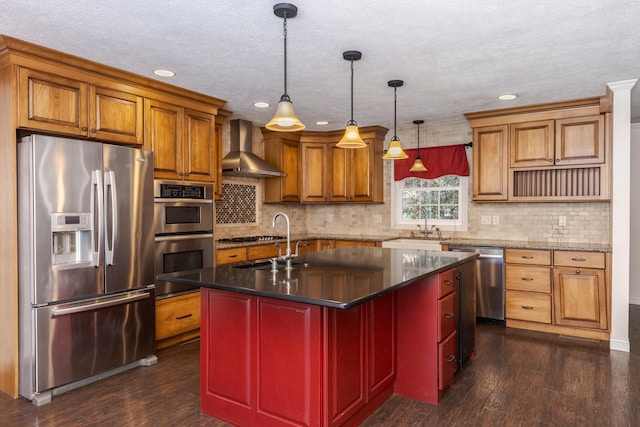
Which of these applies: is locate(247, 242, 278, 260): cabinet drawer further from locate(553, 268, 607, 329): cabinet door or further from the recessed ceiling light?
locate(553, 268, 607, 329): cabinet door

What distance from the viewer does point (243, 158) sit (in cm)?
516

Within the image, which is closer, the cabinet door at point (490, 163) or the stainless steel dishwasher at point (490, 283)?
the stainless steel dishwasher at point (490, 283)

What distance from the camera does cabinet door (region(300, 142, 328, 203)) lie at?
613 centimetres

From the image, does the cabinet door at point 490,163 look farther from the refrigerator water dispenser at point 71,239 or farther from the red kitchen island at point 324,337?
the refrigerator water dispenser at point 71,239

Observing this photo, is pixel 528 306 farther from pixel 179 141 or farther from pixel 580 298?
Result: pixel 179 141

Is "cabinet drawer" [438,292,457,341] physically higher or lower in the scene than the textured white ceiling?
lower

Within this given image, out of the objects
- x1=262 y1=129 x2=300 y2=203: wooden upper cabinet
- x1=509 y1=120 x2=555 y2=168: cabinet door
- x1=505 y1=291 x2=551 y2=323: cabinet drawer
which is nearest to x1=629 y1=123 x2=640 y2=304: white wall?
x1=509 y1=120 x2=555 y2=168: cabinet door

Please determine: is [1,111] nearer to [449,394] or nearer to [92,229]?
[92,229]

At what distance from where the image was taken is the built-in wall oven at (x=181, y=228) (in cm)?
379

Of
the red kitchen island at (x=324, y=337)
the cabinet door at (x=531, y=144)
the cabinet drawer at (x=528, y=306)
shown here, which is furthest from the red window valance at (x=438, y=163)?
the red kitchen island at (x=324, y=337)

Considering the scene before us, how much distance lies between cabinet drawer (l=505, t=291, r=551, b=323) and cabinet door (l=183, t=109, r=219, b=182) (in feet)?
11.1

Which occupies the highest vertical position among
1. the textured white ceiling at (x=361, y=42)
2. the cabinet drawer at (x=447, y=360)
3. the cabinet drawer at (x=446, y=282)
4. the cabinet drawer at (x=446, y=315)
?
the textured white ceiling at (x=361, y=42)

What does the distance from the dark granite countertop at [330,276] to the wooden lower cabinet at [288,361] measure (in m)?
0.13

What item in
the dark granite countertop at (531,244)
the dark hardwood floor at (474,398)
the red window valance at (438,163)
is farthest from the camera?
the red window valance at (438,163)
